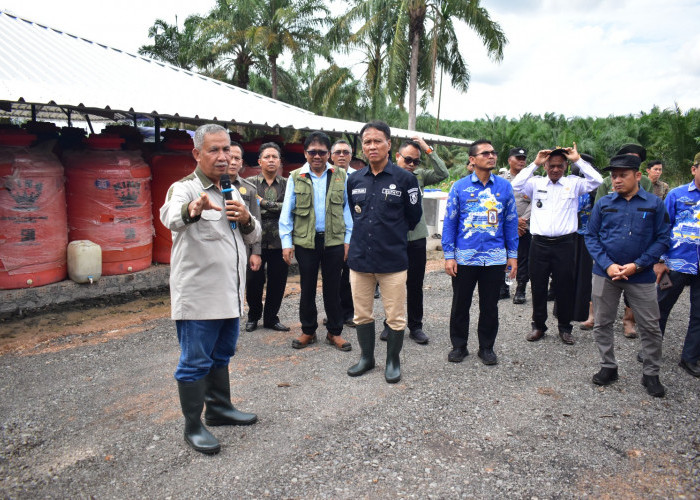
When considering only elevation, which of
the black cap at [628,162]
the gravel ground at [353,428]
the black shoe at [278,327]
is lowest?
the gravel ground at [353,428]

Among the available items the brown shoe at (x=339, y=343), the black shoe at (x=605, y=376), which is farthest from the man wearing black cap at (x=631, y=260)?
the brown shoe at (x=339, y=343)

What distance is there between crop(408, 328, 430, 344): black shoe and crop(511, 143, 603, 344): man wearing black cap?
3.41 feet

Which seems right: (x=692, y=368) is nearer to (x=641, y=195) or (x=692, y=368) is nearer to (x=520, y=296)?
(x=641, y=195)

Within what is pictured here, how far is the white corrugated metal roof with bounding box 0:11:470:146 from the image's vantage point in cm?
538

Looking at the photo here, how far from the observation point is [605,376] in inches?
152

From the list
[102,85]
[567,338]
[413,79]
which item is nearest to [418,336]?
[567,338]

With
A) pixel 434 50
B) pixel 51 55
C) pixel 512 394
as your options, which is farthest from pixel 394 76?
pixel 512 394

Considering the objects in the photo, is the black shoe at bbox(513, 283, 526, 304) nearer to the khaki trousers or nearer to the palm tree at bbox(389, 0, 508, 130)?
the khaki trousers

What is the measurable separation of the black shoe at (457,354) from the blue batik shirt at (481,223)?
2.58 ft

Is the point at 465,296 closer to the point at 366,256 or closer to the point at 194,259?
the point at 366,256

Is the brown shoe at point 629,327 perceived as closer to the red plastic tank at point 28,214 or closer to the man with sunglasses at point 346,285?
the man with sunglasses at point 346,285

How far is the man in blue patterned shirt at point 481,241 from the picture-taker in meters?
4.20

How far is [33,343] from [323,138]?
3.47m

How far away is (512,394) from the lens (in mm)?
3738
